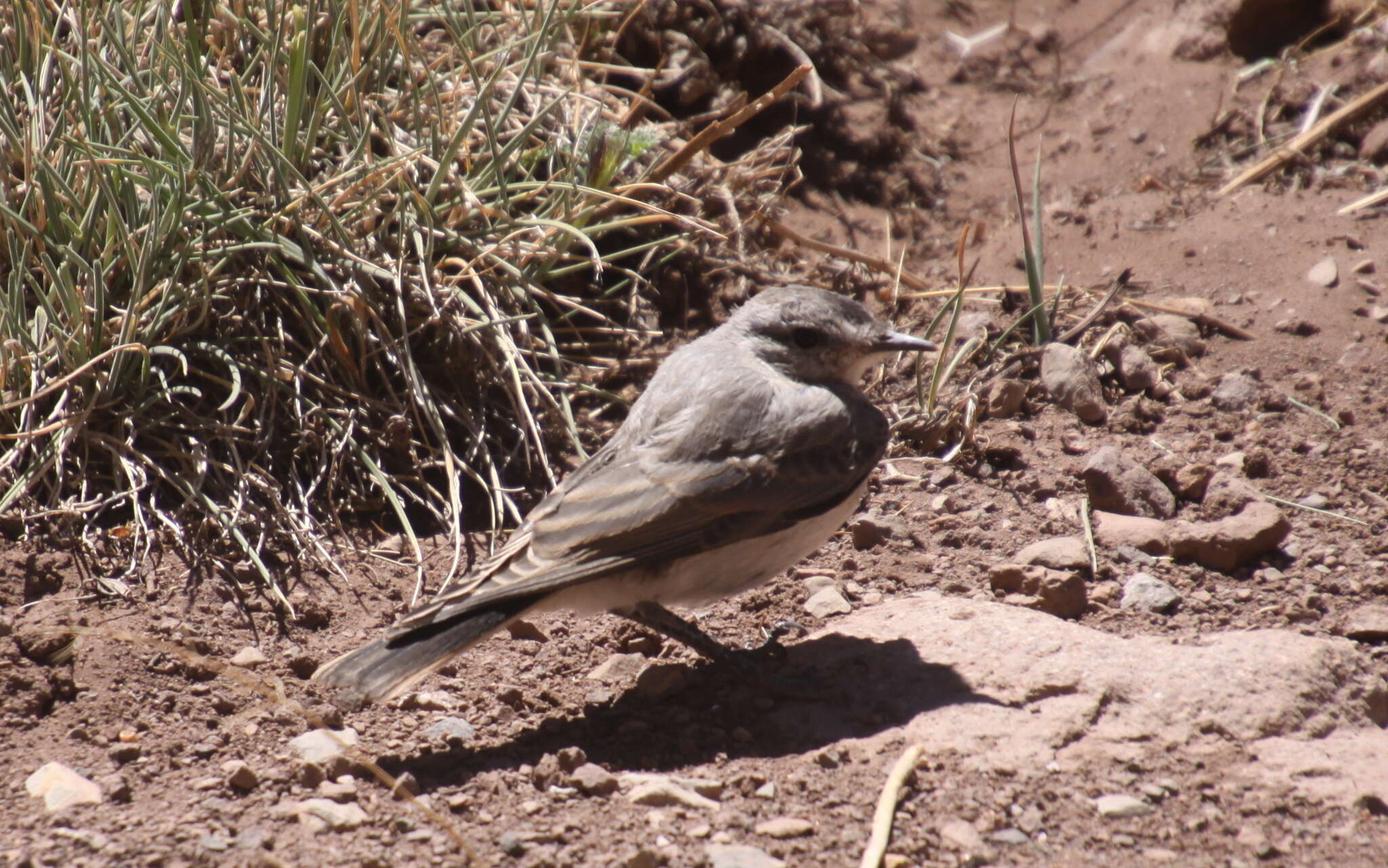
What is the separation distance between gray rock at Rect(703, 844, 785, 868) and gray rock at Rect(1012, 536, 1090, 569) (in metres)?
1.87

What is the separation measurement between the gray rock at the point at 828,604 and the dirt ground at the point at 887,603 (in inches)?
2.6

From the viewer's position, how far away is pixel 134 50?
4688 mm

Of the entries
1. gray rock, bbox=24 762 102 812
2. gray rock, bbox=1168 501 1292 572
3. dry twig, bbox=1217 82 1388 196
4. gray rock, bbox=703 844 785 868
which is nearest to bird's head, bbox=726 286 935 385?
gray rock, bbox=1168 501 1292 572

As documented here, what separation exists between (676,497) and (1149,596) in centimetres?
162

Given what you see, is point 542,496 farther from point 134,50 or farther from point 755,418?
point 134,50

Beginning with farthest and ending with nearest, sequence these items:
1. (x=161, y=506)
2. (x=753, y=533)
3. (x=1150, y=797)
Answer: (x=161, y=506), (x=753, y=533), (x=1150, y=797)

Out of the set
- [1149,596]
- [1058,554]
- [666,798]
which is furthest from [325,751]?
[1149,596]

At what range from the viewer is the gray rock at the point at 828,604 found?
4461mm

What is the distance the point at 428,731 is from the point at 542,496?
1.44 m

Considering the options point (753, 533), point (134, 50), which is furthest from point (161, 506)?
point (753, 533)

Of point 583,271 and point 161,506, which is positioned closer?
point 161,506

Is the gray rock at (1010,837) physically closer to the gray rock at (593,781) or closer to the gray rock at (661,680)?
the gray rock at (593,781)

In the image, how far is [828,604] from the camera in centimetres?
450

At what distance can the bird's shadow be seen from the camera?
3.60m
